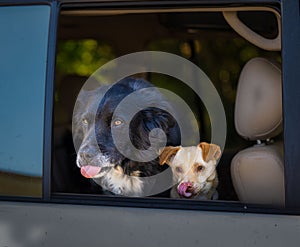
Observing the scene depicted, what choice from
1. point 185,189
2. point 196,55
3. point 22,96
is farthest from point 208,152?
point 196,55

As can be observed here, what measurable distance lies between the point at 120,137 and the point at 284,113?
0.79m

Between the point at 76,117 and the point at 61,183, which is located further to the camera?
the point at 76,117

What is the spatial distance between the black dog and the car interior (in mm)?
122

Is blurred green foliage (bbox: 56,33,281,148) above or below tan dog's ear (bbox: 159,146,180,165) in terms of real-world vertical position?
above

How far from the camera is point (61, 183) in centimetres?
249

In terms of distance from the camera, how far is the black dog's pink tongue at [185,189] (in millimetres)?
2397

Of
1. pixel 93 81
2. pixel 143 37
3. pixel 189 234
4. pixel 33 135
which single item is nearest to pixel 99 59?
pixel 143 37

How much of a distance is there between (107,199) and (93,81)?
3.18 feet

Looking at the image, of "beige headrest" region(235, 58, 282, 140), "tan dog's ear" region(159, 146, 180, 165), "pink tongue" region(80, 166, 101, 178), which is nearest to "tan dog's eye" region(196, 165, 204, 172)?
"tan dog's ear" region(159, 146, 180, 165)

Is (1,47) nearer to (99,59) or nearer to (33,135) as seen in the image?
(33,135)

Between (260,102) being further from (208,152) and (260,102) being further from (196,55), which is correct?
(196,55)

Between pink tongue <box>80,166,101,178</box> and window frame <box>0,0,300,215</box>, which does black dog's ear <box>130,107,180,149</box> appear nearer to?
pink tongue <box>80,166,101,178</box>

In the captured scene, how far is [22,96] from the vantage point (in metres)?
2.24

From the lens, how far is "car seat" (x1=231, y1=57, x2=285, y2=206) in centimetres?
217
